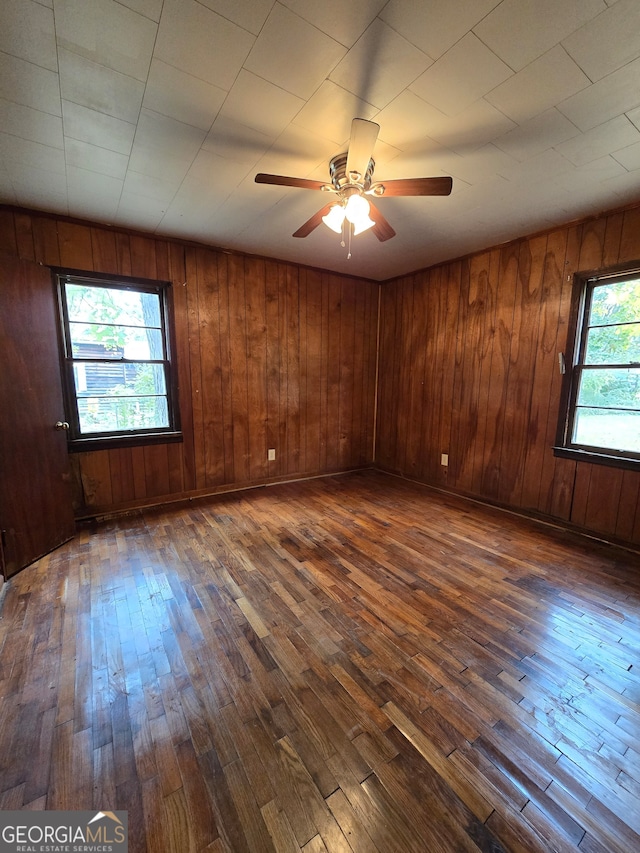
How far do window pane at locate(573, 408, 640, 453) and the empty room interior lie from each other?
0.08ft

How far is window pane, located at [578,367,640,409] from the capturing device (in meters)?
2.45

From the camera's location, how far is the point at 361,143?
147 cm

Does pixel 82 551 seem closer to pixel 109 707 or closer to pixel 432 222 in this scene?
pixel 109 707

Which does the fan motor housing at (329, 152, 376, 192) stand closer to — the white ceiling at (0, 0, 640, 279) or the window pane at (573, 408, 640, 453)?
the white ceiling at (0, 0, 640, 279)

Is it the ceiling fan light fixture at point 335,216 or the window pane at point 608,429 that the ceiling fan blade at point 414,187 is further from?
the window pane at point 608,429

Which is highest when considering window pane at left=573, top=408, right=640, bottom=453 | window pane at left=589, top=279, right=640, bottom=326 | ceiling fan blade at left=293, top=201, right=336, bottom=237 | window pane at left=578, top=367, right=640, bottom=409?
ceiling fan blade at left=293, top=201, right=336, bottom=237

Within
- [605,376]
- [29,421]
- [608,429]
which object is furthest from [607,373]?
[29,421]

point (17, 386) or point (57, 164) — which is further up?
point (57, 164)

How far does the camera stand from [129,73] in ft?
4.51

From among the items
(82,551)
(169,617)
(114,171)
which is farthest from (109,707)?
(114,171)

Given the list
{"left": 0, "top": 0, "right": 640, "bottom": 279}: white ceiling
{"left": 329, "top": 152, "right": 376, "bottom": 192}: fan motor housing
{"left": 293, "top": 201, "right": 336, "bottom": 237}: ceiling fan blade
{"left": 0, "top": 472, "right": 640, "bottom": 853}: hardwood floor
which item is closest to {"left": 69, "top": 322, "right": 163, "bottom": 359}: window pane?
{"left": 0, "top": 0, "right": 640, "bottom": 279}: white ceiling

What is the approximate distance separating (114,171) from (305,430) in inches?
112

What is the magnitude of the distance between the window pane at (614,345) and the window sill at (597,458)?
0.72 metres

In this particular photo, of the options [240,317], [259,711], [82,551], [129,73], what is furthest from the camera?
[240,317]
